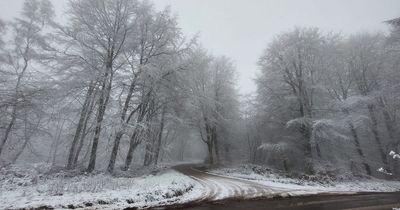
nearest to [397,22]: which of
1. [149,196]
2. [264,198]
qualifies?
[264,198]

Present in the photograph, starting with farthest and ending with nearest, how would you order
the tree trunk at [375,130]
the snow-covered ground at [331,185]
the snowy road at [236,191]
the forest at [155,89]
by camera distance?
1. the tree trunk at [375,130]
2. the forest at [155,89]
3. the snow-covered ground at [331,185]
4. the snowy road at [236,191]

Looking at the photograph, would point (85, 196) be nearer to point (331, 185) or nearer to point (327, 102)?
point (331, 185)

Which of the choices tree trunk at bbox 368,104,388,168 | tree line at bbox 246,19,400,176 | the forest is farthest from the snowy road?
tree trunk at bbox 368,104,388,168

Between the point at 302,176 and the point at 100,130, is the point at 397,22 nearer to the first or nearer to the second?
the point at 302,176

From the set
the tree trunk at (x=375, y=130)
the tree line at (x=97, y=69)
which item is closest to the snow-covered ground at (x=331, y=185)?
the tree trunk at (x=375, y=130)

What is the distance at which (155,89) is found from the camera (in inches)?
717

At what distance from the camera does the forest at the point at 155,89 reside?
15.2 meters

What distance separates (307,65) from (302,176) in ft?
36.7

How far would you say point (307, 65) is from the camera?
24.1 meters

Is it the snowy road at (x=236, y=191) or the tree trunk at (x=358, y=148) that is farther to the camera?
the tree trunk at (x=358, y=148)

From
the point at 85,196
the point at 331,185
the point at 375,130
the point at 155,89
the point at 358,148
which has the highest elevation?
the point at 155,89

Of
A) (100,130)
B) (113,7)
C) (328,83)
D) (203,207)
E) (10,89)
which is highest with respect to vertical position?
(113,7)

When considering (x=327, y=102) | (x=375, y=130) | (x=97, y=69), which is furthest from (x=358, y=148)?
(x=97, y=69)

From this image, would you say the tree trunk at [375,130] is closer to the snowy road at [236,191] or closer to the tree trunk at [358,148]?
the tree trunk at [358,148]
